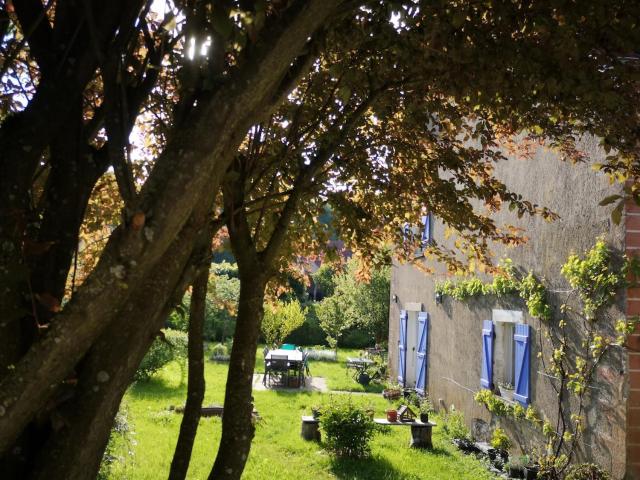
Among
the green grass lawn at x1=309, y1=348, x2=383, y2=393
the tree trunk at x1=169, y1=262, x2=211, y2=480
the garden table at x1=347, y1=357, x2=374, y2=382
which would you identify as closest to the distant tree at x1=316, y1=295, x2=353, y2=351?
the green grass lawn at x1=309, y1=348, x2=383, y2=393

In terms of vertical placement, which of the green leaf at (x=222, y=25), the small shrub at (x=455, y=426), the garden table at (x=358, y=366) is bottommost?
the small shrub at (x=455, y=426)

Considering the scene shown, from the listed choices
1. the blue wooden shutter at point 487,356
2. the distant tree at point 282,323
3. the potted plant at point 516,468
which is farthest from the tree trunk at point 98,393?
the distant tree at point 282,323

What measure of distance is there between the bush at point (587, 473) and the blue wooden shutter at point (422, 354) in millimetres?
6184

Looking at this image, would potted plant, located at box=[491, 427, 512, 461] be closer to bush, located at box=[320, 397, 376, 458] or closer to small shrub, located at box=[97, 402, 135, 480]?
bush, located at box=[320, 397, 376, 458]

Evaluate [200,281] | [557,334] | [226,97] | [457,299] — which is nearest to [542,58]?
[226,97]

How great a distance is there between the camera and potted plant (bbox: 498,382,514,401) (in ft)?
A: 27.2

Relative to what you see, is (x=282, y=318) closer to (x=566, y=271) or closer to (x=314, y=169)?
(x=566, y=271)

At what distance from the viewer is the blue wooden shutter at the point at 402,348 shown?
14.2 m

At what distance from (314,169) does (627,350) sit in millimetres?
4100

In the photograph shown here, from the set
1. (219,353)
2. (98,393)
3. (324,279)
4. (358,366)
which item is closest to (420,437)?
(98,393)

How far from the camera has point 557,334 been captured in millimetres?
7109

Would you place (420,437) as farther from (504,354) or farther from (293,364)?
(293,364)

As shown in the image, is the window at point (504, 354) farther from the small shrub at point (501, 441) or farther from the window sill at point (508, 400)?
the small shrub at point (501, 441)

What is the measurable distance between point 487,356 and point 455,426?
5.07 feet
